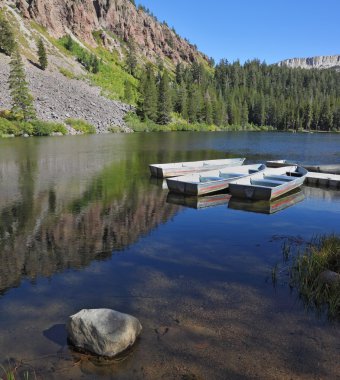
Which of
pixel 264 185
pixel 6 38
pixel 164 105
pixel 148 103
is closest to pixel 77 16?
pixel 6 38

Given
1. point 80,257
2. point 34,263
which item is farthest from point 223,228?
point 34,263

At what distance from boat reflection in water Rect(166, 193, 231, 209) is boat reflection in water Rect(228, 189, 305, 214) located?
691 mm

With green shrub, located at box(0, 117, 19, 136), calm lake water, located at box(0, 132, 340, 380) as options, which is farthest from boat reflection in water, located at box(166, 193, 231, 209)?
green shrub, located at box(0, 117, 19, 136)

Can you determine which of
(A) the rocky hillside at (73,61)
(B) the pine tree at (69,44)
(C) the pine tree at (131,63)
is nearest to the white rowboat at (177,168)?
(A) the rocky hillside at (73,61)

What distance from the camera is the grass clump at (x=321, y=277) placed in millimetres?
9844

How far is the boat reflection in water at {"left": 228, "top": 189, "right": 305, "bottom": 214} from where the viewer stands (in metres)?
21.3

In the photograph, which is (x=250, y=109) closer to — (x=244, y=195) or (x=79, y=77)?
(x=79, y=77)

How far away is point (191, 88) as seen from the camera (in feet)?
472

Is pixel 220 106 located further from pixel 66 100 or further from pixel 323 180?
pixel 323 180

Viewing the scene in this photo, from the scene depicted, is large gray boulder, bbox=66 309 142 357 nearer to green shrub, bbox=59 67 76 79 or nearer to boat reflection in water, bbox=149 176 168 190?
boat reflection in water, bbox=149 176 168 190

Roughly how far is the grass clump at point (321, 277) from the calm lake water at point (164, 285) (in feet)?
1.37

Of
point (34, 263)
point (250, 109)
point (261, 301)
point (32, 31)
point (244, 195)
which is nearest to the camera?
point (261, 301)

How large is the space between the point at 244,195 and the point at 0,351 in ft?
59.3

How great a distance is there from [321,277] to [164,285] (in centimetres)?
462
